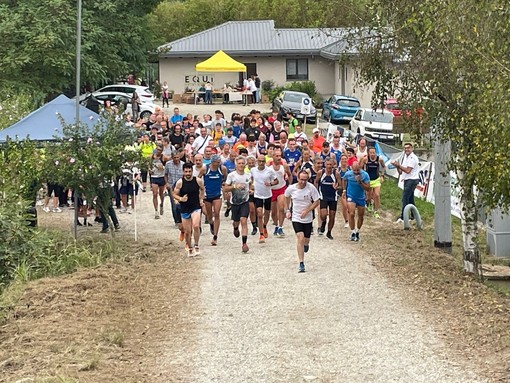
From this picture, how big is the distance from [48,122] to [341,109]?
2609 centimetres

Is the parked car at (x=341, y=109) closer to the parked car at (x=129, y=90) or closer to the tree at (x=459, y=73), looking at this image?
the parked car at (x=129, y=90)

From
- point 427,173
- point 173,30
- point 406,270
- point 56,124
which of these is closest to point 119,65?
point 427,173

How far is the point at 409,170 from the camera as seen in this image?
21453mm

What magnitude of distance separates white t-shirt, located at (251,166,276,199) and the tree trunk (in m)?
3.95

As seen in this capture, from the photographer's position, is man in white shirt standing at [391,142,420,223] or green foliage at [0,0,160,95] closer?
man in white shirt standing at [391,142,420,223]

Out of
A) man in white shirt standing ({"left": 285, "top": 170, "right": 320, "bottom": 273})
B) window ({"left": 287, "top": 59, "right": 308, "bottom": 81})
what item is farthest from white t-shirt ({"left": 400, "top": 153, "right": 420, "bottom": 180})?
window ({"left": 287, "top": 59, "right": 308, "bottom": 81})

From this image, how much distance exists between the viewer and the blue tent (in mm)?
19219

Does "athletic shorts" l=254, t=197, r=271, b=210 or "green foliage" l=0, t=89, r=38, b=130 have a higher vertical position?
"green foliage" l=0, t=89, r=38, b=130

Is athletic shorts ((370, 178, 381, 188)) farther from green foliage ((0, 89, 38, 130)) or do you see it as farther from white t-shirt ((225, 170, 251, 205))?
green foliage ((0, 89, 38, 130))

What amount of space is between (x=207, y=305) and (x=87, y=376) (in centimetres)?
370

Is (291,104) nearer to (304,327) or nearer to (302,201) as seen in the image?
(302,201)

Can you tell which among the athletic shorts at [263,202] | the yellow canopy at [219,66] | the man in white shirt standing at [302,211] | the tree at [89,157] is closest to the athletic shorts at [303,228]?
the man in white shirt standing at [302,211]

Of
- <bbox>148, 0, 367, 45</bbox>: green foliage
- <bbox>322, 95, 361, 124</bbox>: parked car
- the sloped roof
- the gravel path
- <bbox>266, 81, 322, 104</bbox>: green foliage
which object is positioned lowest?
the gravel path

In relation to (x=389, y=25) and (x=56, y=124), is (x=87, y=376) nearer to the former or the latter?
(x=389, y=25)
